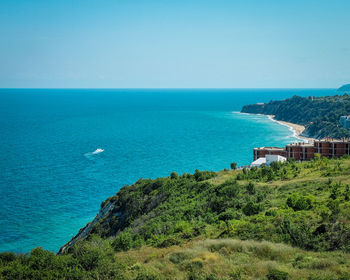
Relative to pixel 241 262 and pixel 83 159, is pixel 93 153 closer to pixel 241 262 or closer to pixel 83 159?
pixel 83 159

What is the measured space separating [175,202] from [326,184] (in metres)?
15.1

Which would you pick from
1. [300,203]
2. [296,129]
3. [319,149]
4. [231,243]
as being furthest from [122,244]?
[296,129]

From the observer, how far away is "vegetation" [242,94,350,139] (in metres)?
124

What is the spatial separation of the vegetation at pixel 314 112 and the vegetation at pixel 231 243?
320 ft

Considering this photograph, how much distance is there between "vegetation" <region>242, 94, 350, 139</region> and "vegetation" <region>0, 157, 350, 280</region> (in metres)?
97.6

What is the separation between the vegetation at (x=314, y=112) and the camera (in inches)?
4897

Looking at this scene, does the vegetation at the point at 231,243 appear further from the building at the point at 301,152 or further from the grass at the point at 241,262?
the building at the point at 301,152

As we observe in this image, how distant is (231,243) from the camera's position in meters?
17.0

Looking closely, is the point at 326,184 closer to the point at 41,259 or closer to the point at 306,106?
the point at 41,259

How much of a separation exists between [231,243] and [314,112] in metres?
155

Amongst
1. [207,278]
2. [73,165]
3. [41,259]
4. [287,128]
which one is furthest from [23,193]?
[287,128]

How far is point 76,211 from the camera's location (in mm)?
52938

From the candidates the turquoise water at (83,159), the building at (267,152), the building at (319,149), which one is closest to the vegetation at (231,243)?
the turquoise water at (83,159)

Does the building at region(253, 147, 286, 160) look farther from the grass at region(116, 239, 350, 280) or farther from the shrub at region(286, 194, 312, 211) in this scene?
the grass at region(116, 239, 350, 280)
